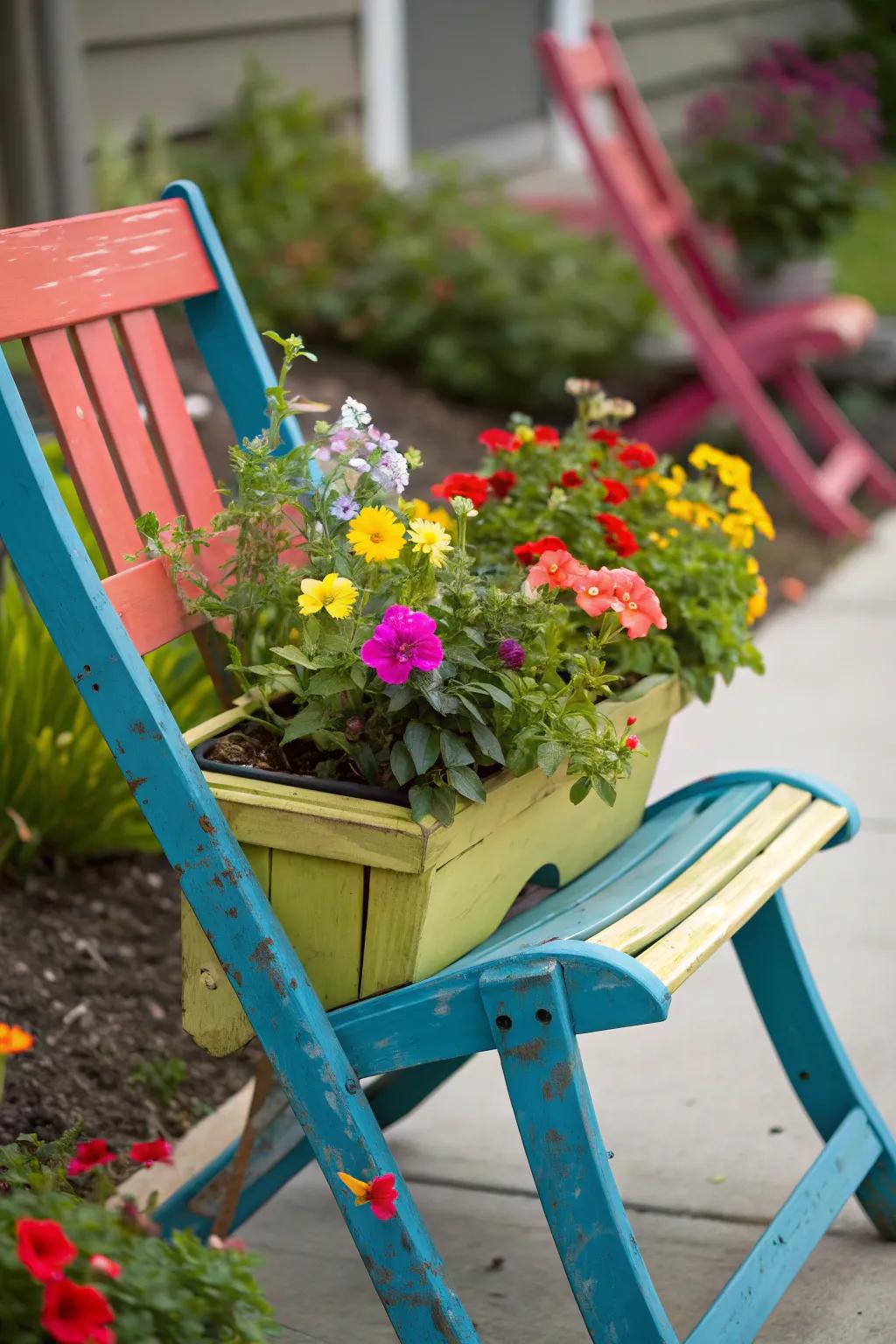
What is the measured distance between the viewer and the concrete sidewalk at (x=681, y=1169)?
1.81 metres

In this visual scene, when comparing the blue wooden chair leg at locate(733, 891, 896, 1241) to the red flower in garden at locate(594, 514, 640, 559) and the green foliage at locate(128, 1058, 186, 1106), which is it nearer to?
the red flower in garden at locate(594, 514, 640, 559)

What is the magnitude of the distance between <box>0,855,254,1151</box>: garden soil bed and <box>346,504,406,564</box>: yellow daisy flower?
2.98 feet

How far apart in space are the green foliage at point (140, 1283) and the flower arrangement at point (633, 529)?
805 mm

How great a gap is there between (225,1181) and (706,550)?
966 millimetres

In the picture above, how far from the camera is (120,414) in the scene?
1707 mm

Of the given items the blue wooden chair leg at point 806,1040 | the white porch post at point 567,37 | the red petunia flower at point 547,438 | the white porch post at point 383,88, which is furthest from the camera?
the white porch post at point 567,37

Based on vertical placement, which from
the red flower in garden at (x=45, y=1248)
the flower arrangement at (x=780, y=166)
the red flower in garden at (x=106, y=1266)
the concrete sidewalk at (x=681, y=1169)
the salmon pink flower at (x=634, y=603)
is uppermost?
the flower arrangement at (x=780, y=166)

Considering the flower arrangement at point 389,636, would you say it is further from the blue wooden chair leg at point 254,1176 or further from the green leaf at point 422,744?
the blue wooden chair leg at point 254,1176

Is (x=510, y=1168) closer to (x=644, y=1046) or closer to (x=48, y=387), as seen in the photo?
(x=644, y=1046)

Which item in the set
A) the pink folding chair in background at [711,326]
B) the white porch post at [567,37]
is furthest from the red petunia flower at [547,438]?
the white porch post at [567,37]

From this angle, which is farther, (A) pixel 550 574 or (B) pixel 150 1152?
(A) pixel 550 574

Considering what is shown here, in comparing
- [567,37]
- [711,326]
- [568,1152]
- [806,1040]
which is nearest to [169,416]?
[568,1152]

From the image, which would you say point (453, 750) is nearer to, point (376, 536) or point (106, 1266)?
point (376, 536)

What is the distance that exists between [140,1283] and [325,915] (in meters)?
0.44
